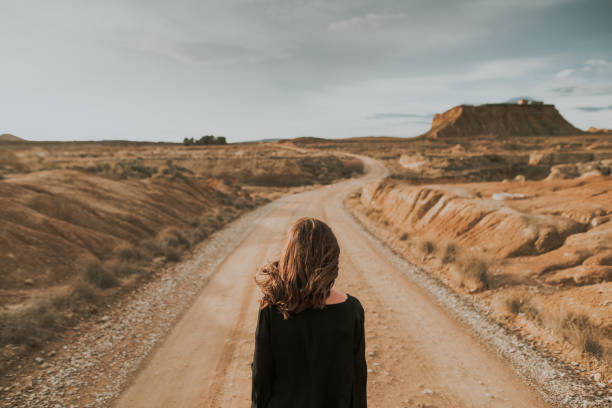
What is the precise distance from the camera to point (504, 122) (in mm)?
131250

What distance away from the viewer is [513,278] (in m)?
8.43

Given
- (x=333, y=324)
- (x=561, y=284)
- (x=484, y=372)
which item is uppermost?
(x=333, y=324)

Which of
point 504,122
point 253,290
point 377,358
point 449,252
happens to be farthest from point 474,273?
point 504,122

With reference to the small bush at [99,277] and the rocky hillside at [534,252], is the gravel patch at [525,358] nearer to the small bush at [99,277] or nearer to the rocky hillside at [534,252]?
the rocky hillside at [534,252]

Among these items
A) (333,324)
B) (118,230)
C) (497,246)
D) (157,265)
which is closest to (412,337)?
(333,324)

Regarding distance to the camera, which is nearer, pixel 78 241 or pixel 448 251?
pixel 78 241

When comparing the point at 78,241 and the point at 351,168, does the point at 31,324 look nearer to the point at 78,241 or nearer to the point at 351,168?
the point at 78,241

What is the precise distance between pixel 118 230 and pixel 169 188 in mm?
8800

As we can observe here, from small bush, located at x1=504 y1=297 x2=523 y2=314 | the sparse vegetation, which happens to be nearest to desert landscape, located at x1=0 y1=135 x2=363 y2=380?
small bush, located at x1=504 y1=297 x2=523 y2=314

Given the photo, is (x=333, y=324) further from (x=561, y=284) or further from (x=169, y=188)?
(x=169, y=188)

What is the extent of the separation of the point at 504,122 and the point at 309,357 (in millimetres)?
158318

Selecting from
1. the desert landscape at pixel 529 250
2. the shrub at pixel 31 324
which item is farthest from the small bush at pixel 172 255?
the desert landscape at pixel 529 250

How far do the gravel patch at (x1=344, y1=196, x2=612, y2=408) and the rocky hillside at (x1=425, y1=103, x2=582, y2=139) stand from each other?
130m

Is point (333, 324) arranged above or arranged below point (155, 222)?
above
